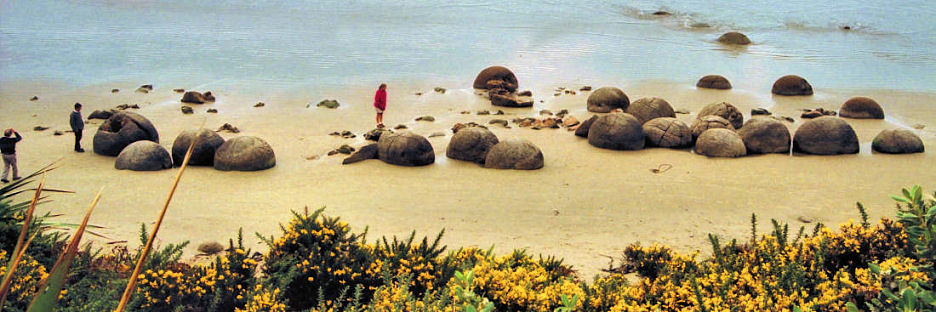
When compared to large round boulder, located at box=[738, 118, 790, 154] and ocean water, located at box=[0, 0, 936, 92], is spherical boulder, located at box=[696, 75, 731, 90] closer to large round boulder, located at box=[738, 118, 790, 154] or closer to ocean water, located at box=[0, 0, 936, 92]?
ocean water, located at box=[0, 0, 936, 92]

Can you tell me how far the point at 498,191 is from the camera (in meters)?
13.6

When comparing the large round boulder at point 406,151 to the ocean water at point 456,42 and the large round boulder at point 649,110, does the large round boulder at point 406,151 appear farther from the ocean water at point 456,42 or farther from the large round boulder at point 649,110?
the ocean water at point 456,42

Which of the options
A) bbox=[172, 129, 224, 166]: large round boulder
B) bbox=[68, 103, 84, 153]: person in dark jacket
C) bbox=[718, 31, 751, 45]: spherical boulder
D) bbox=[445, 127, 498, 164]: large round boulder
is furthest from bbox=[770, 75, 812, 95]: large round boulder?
bbox=[68, 103, 84, 153]: person in dark jacket

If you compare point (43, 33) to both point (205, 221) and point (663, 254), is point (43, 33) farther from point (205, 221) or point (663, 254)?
point (663, 254)

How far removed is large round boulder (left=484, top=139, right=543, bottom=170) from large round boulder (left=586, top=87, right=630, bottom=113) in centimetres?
760

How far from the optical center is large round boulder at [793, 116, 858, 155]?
16656mm

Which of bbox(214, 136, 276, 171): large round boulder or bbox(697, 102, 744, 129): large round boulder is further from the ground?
bbox(697, 102, 744, 129): large round boulder

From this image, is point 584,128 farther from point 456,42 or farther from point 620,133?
point 456,42

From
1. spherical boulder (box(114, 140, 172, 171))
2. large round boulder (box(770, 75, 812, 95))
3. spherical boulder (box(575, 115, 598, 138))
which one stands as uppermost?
large round boulder (box(770, 75, 812, 95))

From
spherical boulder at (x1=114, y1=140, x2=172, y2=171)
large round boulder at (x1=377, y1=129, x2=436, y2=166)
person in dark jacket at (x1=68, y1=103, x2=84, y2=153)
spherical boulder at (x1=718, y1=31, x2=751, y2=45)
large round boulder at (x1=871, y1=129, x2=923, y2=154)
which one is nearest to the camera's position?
spherical boulder at (x1=114, y1=140, x2=172, y2=171)

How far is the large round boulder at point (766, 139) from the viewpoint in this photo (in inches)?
657

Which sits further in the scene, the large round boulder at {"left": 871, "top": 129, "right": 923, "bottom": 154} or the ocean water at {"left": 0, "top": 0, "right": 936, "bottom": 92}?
the ocean water at {"left": 0, "top": 0, "right": 936, "bottom": 92}

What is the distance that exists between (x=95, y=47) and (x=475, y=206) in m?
31.1

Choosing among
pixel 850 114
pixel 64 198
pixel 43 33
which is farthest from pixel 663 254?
pixel 43 33
